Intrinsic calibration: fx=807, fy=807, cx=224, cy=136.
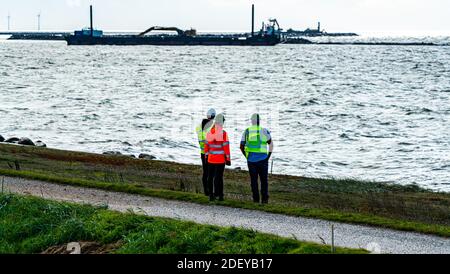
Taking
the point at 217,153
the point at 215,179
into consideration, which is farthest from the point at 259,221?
the point at 215,179

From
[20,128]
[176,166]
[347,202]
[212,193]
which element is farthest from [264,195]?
[20,128]

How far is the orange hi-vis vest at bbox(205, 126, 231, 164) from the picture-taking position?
17.2m

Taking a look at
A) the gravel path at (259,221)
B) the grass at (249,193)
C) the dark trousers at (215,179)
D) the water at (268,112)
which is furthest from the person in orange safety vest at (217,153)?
the water at (268,112)

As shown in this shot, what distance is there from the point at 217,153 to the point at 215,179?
0.83m

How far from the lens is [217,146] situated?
17.3 m

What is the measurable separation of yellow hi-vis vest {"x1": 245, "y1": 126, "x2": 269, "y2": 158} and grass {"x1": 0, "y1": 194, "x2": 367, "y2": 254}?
2.72m

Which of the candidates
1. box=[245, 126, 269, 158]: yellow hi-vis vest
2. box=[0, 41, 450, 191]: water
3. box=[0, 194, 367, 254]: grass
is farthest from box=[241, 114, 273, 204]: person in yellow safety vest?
box=[0, 41, 450, 191]: water

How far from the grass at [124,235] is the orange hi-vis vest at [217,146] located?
2.38m

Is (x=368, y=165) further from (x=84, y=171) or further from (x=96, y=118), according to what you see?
(x=96, y=118)

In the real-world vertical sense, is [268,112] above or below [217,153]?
below

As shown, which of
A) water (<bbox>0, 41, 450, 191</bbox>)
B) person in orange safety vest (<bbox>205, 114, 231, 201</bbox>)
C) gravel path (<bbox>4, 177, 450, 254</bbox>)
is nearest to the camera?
gravel path (<bbox>4, 177, 450, 254</bbox>)

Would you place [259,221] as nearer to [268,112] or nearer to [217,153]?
Answer: [217,153]

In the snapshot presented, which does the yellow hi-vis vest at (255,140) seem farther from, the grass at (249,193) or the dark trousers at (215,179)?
the grass at (249,193)

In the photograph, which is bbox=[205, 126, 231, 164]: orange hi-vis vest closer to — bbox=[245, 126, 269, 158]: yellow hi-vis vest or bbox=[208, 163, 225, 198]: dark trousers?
bbox=[208, 163, 225, 198]: dark trousers
